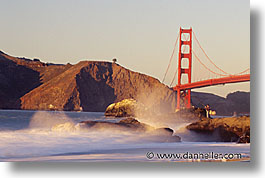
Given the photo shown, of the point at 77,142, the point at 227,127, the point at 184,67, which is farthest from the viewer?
the point at 227,127

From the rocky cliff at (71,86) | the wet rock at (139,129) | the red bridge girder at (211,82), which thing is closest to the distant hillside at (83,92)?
the rocky cliff at (71,86)

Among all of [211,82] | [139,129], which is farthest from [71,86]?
[211,82]

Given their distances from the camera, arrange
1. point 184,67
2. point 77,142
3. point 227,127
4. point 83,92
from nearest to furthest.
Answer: point 77,142 → point 184,67 → point 227,127 → point 83,92

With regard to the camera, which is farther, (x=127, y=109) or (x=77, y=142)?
(x=127, y=109)

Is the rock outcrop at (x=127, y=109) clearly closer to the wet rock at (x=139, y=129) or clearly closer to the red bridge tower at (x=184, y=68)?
the wet rock at (x=139, y=129)

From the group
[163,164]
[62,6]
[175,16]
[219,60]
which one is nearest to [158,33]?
[175,16]

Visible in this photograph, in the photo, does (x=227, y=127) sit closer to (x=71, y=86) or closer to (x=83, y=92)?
(x=83, y=92)
